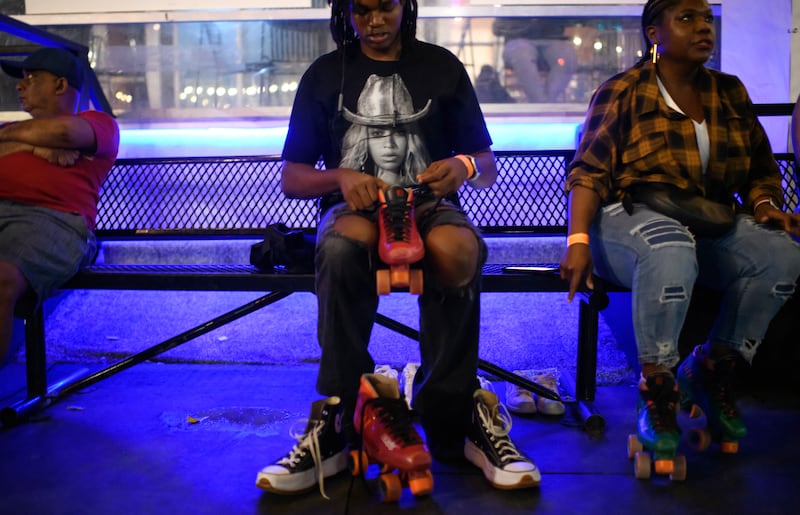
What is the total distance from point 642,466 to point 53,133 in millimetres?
2272

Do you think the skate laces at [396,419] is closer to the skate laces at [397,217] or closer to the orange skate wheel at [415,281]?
the orange skate wheel at [415,281]

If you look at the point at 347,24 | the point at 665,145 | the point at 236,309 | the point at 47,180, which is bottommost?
the point at 236,309

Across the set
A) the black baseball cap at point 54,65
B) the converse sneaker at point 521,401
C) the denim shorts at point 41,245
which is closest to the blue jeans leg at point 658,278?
the converse sneaker at point 521,401

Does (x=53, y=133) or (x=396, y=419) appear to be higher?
(x=53, y=133)

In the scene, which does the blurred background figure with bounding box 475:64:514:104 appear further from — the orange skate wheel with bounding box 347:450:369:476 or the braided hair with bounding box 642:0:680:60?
the orange skate wheel with bounding box 347:450:369:476

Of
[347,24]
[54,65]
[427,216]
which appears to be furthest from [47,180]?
[427,216]

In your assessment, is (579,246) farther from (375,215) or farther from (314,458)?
(314,458)

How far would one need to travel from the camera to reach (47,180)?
2.62 meters

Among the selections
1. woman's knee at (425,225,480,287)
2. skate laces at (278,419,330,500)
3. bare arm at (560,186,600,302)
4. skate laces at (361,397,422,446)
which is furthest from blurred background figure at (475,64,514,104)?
skate laces at (278,419,330,500)

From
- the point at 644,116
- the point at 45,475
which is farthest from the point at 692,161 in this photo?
the point at 45,475

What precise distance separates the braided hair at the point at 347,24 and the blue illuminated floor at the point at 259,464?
1.33m

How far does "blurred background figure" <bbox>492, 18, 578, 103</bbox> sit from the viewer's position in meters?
3.67

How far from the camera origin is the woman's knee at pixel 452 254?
6.22ft

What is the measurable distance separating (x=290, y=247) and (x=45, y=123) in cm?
105
